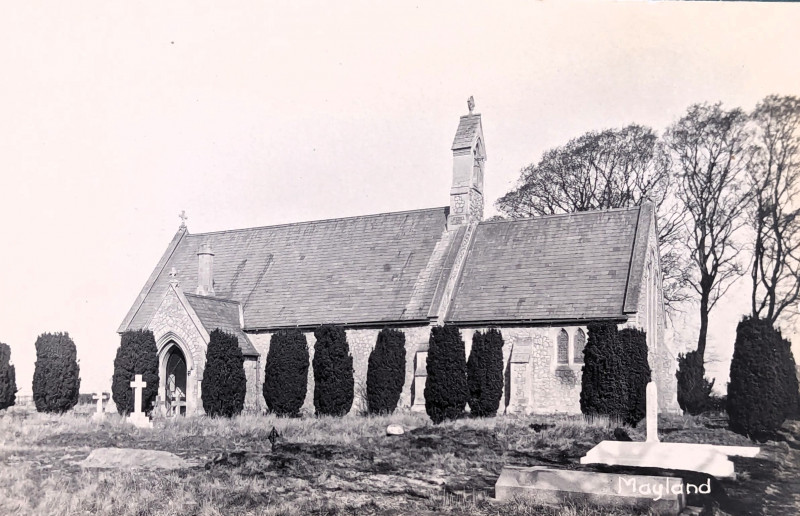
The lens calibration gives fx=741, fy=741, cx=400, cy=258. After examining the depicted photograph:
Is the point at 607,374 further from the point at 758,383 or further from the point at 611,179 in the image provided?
the point at 611,179

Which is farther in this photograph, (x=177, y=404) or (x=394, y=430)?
(x=177, y=404)

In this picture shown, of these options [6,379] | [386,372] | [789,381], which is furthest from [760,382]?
[6,379]

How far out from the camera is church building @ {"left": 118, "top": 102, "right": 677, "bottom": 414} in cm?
2212

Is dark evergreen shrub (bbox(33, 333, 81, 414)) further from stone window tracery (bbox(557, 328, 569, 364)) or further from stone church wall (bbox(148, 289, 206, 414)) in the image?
stone window tracery (bbox(557, 328, 569, 364))

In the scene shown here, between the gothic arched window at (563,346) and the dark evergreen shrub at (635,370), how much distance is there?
7.36 ft

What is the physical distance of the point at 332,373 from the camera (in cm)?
2262

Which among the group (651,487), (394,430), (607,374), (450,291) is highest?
(450,291)

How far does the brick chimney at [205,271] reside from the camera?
2789cm

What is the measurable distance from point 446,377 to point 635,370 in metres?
5.12

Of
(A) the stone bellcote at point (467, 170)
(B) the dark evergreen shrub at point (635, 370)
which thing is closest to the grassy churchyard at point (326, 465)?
(B) the dark evergreen shrub at point (635, 370)

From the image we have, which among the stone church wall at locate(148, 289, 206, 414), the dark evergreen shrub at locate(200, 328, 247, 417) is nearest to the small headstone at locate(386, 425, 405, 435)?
the dark evergreen shrub at locate(200, 328, 247, 417)

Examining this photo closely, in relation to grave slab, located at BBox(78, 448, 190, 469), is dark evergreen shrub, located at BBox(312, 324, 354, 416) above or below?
above

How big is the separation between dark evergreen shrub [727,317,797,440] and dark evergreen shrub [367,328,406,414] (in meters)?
9.43

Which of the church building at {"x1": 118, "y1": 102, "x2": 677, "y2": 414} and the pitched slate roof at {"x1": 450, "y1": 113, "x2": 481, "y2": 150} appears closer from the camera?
the church building at {"x1": 118, "y1": 102, "x2": 677, "y2": 414}
